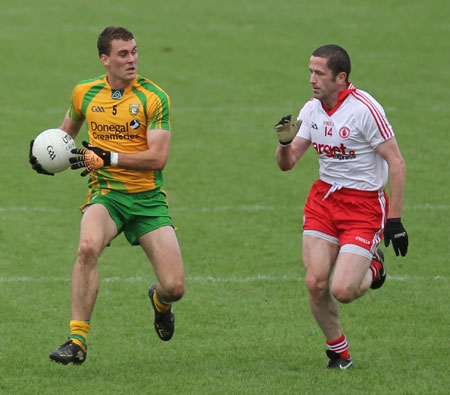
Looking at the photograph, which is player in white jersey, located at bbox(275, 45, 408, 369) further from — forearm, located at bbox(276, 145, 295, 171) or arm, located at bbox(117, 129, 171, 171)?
arm, located at bbox(117, 129, 171, 171)

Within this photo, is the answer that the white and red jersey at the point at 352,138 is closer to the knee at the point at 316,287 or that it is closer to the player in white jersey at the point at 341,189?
the player in white jersey at the point at 341,189

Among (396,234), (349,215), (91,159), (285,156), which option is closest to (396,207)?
(396,234)

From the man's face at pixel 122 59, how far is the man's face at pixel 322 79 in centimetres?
145

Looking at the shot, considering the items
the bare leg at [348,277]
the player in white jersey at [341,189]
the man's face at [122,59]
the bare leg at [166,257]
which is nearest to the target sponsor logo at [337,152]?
the player in white jersey at [341,189]

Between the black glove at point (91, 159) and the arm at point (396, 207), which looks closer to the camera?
the arm at point (396, 207)

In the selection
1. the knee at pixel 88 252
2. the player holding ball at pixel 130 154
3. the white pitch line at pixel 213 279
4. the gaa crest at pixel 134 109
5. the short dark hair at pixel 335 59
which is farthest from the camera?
the white pitch line at pixel 213 279

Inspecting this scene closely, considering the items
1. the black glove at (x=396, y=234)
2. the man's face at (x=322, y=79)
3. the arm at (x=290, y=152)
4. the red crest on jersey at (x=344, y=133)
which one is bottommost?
the black glove at (x=396, y=234)

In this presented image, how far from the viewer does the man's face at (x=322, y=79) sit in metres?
7.43

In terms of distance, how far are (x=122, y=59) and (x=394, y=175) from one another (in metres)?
2.35

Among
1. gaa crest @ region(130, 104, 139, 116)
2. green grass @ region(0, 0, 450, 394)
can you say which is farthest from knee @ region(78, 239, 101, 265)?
gaa crest @ region(130, 104, 139, 116)

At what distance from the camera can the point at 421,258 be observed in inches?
436

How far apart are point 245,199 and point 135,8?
12.7 meters

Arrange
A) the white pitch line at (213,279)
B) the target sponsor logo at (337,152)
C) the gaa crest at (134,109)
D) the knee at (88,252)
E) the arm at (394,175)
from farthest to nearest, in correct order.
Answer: the white pitch line at (213,279) < the gaa crest at (134,109) < the target sponsor logo at (337,152) < the knee at (88,252) < the arm at (394,175)

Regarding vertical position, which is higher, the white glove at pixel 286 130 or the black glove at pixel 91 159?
the white glove at pixel 286 130
